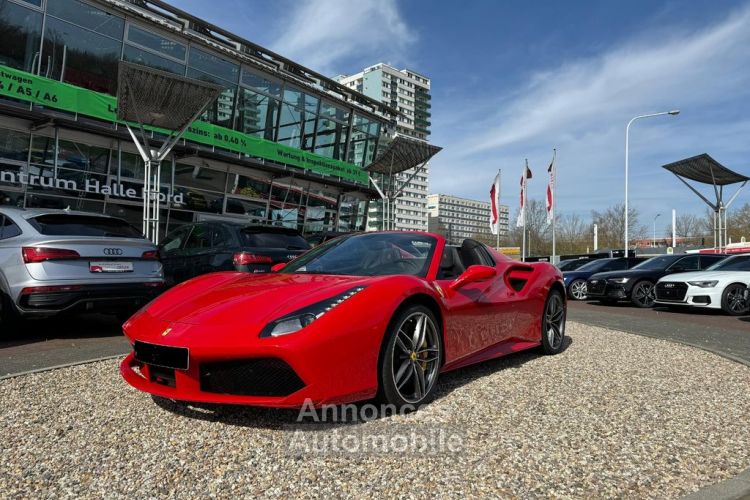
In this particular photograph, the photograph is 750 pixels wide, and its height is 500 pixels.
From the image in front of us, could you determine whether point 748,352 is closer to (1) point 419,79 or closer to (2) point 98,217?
(2) point 98,217

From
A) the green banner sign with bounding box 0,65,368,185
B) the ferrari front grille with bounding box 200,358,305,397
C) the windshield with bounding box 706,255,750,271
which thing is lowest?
the ferrari front grille with bounding box 200,358,305,397

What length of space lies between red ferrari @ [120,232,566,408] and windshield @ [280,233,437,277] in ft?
0.04

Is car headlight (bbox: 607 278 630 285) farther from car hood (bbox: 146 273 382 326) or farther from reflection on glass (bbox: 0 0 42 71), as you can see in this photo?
reflection on glass (bbox: 0 0 42 71)

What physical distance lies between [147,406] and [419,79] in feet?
384

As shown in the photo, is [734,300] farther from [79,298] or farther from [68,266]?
[68,266]

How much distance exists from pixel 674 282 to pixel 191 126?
13.3m

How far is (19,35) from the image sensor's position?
1313cm

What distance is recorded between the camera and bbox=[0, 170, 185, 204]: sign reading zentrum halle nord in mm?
13055

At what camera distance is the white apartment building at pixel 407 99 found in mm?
96312

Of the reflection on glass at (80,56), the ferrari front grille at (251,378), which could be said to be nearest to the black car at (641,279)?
the ferrari front grille at (251,378)

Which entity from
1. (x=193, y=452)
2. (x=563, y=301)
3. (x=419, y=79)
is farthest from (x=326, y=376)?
(x=419, y=79)

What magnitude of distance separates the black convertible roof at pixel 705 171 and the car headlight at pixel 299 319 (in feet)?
89.4

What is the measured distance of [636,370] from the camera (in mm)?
4523

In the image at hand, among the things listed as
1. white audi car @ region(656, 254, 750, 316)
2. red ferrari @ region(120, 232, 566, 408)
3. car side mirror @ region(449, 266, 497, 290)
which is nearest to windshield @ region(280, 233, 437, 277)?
red ferrari @ region(120, 232, 566, 408)
